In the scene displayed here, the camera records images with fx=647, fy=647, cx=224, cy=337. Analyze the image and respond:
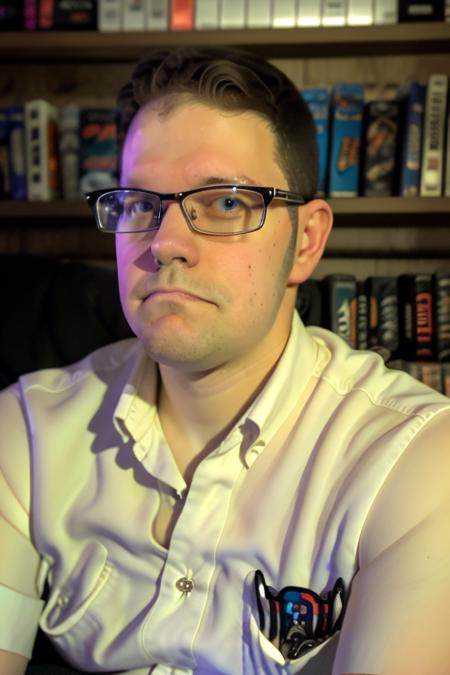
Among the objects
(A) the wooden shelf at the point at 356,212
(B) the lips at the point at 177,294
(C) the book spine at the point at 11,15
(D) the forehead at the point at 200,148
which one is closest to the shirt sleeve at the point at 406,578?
(B) the lips at the point at 177,294

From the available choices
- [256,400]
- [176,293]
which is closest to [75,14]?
[176,293]

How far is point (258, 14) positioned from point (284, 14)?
7 cm

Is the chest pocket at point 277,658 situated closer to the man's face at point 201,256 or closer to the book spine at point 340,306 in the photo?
the man's face at point 201,256

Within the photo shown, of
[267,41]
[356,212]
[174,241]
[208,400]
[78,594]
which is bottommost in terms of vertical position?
[78,594]

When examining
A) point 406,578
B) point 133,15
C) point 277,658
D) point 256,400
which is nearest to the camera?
point 406,578

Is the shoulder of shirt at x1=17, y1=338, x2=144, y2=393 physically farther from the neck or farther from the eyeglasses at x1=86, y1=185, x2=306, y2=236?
the eyeglasses at x1=86, y1=185, x2=306, y2=236

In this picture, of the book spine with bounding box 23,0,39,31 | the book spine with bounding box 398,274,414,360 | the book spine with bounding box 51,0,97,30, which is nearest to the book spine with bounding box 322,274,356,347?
the book spine with bounding box 398,274,414,360

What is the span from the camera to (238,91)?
3.25 feet

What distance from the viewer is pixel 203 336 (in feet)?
3.00

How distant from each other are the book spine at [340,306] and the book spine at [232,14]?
71cm

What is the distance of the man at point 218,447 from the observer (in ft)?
2.81

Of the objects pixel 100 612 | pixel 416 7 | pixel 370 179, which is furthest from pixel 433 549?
pixel 416 7

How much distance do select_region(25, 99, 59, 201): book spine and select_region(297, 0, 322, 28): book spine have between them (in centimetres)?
73

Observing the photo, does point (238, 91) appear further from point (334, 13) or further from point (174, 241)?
point (334, 13)
